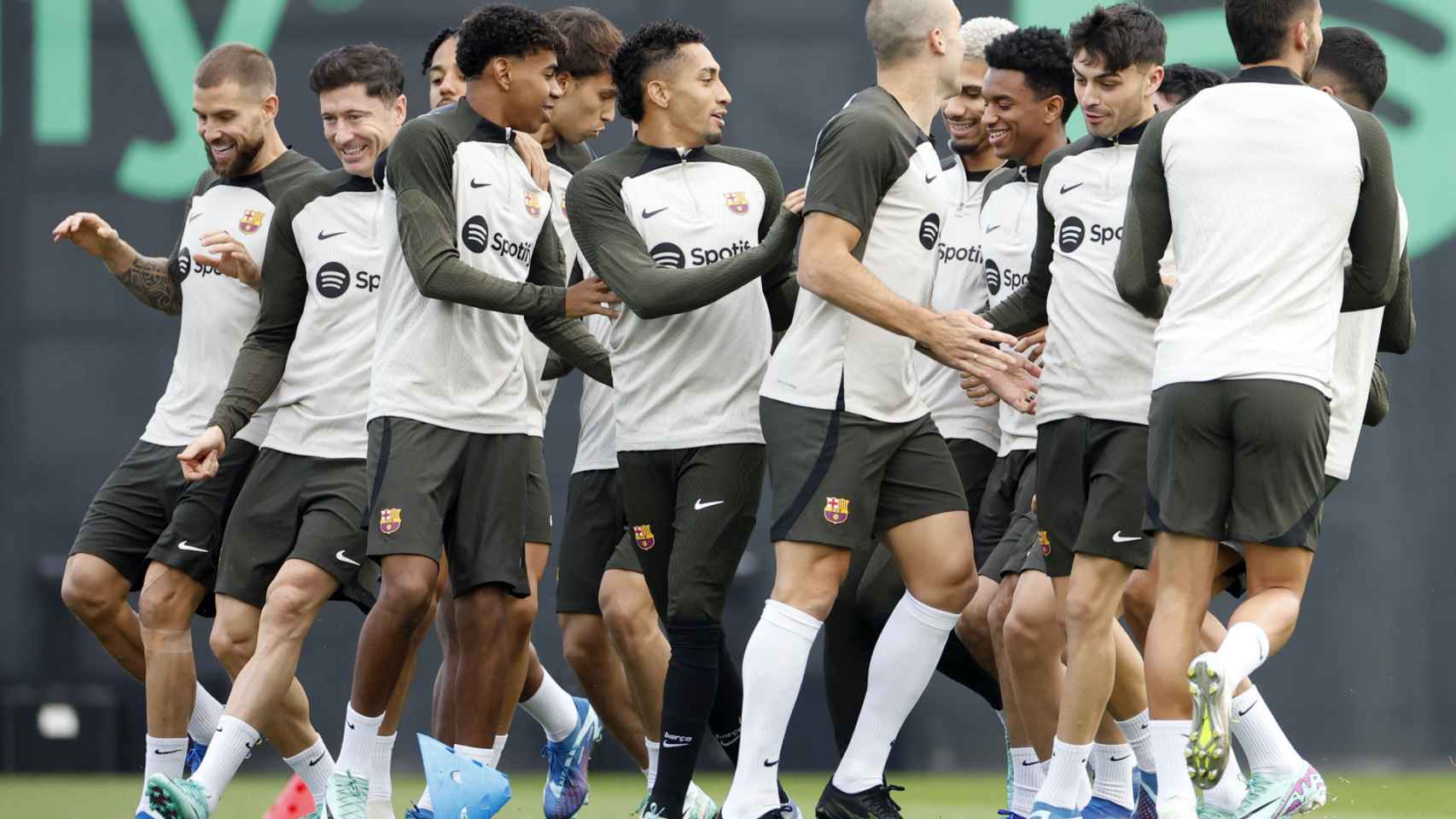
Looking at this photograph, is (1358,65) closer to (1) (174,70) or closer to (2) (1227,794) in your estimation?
(2) (1227,794)

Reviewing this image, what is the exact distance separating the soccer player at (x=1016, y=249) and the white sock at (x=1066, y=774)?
479 mm

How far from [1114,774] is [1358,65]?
2.04m

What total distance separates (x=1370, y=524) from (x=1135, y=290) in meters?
4.70

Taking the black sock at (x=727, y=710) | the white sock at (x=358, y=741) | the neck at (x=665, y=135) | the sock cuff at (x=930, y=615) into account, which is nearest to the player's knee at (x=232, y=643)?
the white sock at (x=358, y=741)

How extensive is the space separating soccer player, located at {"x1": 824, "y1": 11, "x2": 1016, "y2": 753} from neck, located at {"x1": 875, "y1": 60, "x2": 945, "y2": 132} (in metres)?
0.50

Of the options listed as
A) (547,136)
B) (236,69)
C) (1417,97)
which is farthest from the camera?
(1417,97)

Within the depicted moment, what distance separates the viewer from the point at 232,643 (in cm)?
589

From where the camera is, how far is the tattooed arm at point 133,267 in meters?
6.22

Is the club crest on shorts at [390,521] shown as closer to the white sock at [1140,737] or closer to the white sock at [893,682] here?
the white sock at [893,682]

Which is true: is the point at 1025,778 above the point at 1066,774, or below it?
below

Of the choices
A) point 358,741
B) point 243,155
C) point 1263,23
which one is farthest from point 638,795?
point 1263,23

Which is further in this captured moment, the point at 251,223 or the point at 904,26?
the point at 251,223

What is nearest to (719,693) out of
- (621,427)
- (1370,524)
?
(621,427)

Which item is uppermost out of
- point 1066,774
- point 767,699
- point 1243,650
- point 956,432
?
point 956,432
